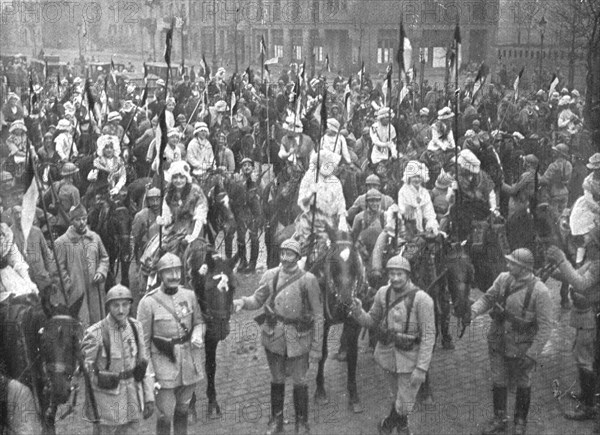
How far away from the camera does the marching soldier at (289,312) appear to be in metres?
7.11

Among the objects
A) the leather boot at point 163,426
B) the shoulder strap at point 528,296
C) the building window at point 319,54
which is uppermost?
the building window at point 319,54

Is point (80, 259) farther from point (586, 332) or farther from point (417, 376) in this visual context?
point (586, 332)

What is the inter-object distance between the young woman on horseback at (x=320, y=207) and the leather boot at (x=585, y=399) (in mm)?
3015

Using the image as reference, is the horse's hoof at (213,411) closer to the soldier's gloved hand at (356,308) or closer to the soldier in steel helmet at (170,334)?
the soldier in steel helmet at (170,334)

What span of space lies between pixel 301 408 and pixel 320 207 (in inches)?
121

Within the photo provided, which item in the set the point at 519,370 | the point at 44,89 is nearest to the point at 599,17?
the point at 519,370

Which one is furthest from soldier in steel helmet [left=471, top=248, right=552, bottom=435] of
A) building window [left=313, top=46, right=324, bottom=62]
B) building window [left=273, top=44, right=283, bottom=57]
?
building window [left=313, top=46, right=324, bottom=62]

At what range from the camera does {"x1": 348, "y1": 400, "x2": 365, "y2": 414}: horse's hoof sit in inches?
307

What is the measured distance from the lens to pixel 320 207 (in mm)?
9750

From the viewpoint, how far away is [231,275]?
755cm

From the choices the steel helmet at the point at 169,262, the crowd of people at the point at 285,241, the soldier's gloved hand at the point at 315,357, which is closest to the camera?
the steel helmet at the point at 169,262

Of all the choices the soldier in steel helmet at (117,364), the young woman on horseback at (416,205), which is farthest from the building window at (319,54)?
the soldier in steel helmet at (117,364)

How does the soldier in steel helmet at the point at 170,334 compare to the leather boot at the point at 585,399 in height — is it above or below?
above

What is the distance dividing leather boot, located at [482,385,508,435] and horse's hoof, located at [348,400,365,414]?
1.23 metres
